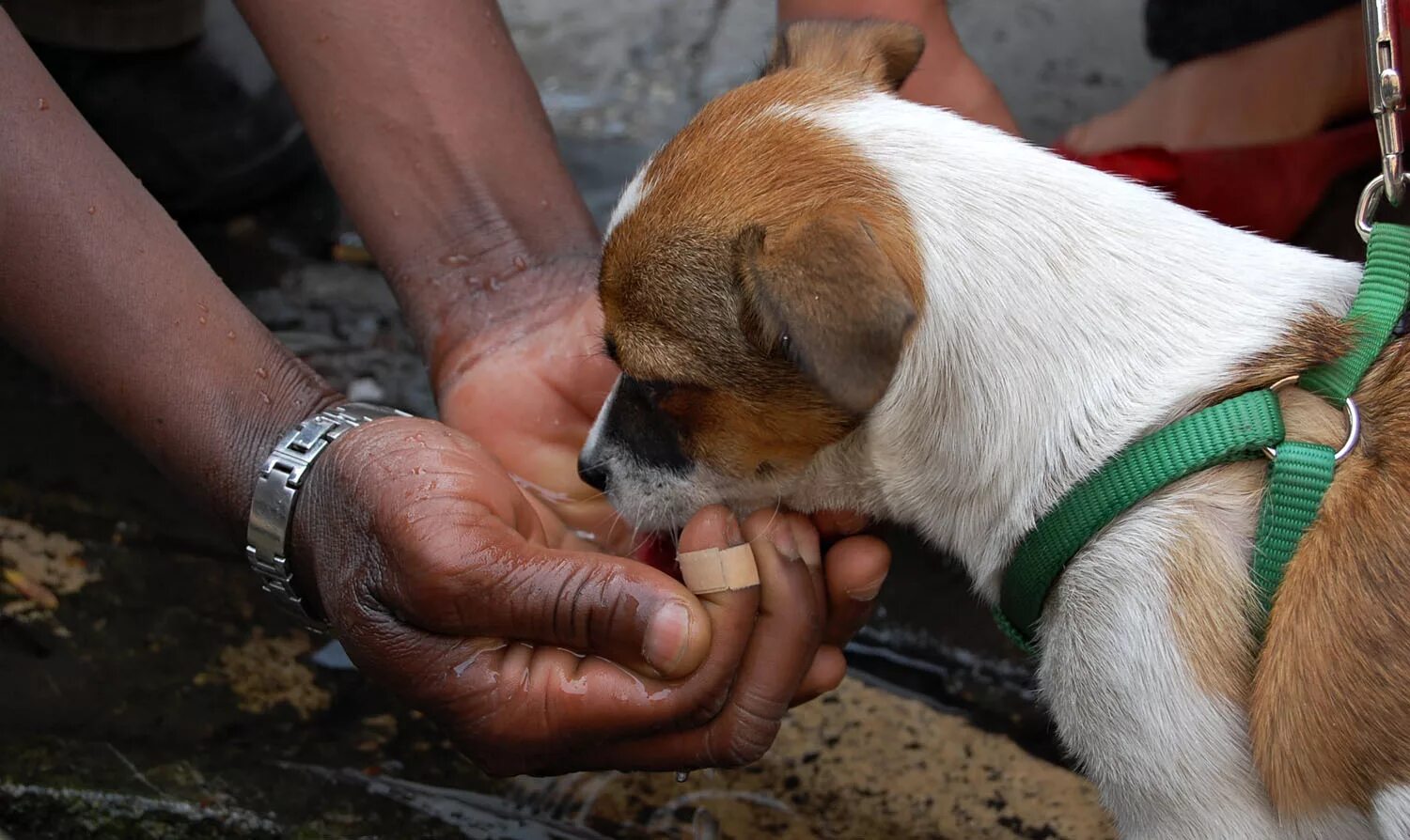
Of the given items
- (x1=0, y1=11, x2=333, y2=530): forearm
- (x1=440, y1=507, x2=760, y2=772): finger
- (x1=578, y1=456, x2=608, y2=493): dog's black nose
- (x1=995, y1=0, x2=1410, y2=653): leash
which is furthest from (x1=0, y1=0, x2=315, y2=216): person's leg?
(x1=995, y1=0, x2=1410, y2=653): leash

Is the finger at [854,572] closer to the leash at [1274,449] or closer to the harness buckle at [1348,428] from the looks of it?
the leash at [1274,449]

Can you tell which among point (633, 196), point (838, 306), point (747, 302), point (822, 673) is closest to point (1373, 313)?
point (838, 306)

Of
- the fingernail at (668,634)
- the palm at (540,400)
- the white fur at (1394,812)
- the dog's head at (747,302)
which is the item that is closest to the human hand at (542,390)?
the palm at (540,400)

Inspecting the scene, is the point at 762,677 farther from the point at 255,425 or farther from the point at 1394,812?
the point at 255,425

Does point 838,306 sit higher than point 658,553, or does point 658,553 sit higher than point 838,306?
point 838,306

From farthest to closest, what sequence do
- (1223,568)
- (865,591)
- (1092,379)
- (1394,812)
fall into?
(865,591)
(1092,379)
(1223,568)
(1394,812)

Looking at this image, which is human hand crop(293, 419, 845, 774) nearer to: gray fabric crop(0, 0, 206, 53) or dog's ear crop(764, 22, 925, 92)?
dog's ear crop(764, 22, 925, 92)

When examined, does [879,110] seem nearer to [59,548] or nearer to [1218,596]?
[1218,596]
